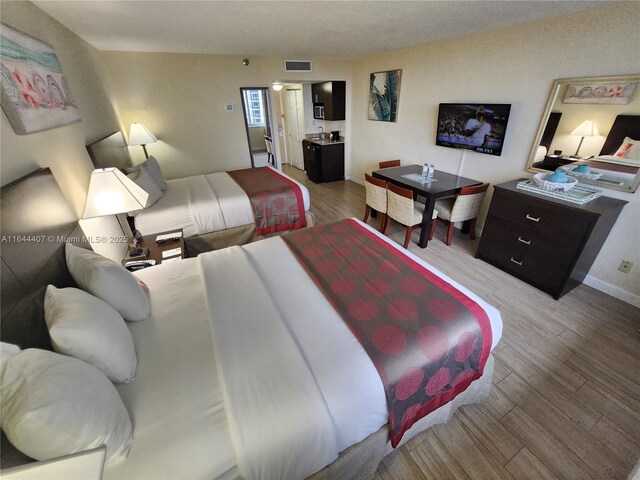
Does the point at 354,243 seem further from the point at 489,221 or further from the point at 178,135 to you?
the point at 178,135

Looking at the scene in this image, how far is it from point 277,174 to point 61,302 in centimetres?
295

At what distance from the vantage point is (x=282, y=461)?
89cm

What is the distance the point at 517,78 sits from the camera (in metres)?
2.65

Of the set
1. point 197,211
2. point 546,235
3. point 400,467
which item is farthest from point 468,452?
point 197,211

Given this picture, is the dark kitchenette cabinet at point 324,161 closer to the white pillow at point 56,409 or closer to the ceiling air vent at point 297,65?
the ceiling air vent at point 297,65

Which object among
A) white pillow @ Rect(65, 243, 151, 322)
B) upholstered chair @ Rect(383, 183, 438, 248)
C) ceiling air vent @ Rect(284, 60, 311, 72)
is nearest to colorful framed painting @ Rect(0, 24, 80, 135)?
white pillow @ Rect(65, 243, 151, 322)

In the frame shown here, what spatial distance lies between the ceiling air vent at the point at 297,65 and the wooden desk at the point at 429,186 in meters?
2.53

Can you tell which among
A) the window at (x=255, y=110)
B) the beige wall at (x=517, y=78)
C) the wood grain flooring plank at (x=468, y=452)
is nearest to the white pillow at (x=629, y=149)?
the beige wall at (x=517, y=78)

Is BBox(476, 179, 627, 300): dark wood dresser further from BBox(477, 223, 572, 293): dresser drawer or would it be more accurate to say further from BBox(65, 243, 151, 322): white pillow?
BBox(65, 243, 151, 322): white pillow

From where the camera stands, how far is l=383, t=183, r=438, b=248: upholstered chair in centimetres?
281

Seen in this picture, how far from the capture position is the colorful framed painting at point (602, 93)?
2010 mm

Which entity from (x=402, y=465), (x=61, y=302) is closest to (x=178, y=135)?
(x=61, y=302)

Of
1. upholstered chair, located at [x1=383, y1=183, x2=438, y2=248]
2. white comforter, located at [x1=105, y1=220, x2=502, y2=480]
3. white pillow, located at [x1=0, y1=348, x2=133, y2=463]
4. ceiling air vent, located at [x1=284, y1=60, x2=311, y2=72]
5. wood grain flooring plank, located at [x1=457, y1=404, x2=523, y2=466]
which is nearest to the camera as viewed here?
white pillow, located at [x1=0, y1=348, x2=133, y2=463]

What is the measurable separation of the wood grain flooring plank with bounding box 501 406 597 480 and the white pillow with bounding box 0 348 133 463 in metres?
1.86
